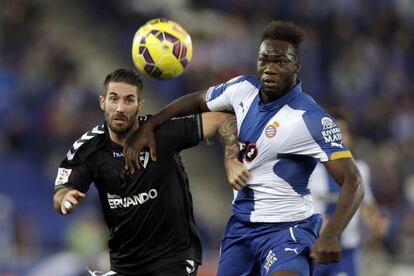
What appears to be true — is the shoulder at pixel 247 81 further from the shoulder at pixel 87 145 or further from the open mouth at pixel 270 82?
the shoulder at pixel 87 145

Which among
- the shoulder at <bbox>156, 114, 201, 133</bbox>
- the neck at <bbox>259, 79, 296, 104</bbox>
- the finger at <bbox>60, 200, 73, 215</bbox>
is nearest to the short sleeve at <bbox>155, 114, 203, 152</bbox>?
the shoulder at <bbox>156, 114, 201, 133</bbox>

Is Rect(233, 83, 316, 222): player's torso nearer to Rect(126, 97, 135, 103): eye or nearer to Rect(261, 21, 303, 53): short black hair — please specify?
Rect(261, 21, 303, 53): short black hair

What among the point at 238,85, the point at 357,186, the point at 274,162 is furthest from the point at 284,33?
the point at 357,186

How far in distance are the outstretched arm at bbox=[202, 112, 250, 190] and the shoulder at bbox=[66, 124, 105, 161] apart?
72cm

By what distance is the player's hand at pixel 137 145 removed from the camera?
6617 millimetres

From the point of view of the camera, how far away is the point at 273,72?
20.5 ft

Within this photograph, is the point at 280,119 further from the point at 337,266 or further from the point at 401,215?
the point at 401,215

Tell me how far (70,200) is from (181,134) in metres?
0.94

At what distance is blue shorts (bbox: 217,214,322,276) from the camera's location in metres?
6.23

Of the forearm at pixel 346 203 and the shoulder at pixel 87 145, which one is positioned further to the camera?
the shoulder at pixel 87 145

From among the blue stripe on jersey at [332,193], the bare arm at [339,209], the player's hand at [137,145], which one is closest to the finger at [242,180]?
the bare arm at [339,209]

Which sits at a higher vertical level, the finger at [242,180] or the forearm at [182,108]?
the forearm at [182,108]

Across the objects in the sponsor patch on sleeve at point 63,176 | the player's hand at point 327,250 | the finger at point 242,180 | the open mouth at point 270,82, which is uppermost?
the open mouth at point 270,82

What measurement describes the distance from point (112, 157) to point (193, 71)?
7363 millimetres
